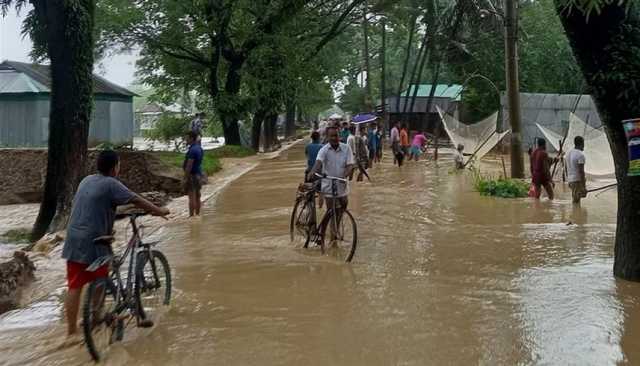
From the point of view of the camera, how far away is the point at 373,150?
23672 mm

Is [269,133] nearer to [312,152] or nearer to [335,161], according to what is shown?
[312,152]

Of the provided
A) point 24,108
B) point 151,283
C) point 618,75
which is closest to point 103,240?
point 151,283

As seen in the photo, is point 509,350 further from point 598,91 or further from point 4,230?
point 4,230

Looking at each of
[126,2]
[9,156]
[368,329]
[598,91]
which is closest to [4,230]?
[9,156]

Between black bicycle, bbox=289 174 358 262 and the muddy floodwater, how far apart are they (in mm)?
208

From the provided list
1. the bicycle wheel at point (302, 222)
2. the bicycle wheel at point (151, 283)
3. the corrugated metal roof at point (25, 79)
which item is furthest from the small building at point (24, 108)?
the bicycle wheel at point (151, 283)

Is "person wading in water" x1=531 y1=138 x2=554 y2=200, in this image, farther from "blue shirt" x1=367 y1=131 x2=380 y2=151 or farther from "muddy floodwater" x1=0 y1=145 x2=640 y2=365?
"blue shirt" x1=367 y1=131 x2=380 y2=151

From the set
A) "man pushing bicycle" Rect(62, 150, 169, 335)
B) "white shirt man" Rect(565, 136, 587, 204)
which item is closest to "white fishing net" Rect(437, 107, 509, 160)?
"white shirt man" Rect(565, 136, 587, 204)

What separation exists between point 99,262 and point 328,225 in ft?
13.4

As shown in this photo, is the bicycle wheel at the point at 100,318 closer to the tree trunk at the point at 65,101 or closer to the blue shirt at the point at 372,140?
the tree trunk at the point at 65,101

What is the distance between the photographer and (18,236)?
13.2 m

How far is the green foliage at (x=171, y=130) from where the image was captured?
3369 centimetres

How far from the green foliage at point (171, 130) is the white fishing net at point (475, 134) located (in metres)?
13.6

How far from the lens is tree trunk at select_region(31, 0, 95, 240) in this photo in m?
12.4
